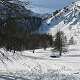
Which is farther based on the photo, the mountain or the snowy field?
the snowy field

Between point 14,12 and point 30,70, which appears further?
point 30,70

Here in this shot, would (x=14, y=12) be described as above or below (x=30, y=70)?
above

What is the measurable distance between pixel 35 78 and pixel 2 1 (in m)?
3.85

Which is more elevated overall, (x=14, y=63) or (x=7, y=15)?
(x=7, y=15)

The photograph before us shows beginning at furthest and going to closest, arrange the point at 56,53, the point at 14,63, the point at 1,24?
the point at 56,53, the point at 14,63, the point at 1,24

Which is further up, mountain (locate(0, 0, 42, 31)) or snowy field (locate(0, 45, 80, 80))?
mountain (locate(0, 0, 42, 31))

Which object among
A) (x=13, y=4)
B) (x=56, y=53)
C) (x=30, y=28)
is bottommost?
(x=56, y=53)

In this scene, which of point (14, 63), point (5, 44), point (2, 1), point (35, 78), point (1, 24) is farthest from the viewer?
point (14, 63)

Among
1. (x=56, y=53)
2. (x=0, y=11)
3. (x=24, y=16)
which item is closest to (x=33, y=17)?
(x=24, y=16)

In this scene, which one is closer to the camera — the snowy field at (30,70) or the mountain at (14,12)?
the mountain at (14,12)

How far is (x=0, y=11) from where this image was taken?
36.9ft

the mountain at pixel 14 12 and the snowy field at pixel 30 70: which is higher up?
the mountain at pixel 14 12

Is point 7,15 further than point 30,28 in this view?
No

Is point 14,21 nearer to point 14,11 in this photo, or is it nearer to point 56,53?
point 14,11
